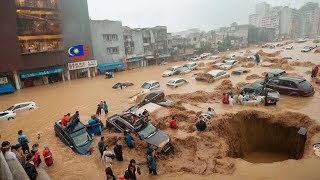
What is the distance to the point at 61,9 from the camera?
141 feet

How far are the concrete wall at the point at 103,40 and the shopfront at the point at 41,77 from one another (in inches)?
377

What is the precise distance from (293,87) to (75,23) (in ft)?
126

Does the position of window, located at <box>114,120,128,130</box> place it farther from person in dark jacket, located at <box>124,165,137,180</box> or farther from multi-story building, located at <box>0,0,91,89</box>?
multi-story building, located at <box>0,0,91,89</box>

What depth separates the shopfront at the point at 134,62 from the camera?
57956 millimetres

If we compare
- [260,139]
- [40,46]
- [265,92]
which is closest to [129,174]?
[260,139]

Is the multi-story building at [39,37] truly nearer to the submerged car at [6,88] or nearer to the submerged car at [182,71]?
the submerged car at [6,88]

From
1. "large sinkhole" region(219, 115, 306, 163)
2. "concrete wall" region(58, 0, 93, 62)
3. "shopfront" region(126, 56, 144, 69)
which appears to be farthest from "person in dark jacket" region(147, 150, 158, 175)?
"shopfront" region(126, 56, 144, 69)

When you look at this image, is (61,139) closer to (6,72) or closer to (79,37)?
(6,72)

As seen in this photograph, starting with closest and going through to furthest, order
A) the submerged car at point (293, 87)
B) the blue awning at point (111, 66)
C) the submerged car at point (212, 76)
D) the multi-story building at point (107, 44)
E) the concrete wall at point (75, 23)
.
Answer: the submerged car at point (293, 87)
the submerged car at point (212, 76)
the concrete wall at point (75, 23)
the blue awning at point (111, 66)
the multi-story building at point (107, 44)

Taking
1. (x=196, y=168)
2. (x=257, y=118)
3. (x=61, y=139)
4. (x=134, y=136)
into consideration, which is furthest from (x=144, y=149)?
(x=257, y=118)

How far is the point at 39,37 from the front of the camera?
1604 inches

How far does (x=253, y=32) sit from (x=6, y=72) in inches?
4223

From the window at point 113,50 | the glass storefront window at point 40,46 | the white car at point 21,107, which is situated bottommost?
the white car at point 21,107

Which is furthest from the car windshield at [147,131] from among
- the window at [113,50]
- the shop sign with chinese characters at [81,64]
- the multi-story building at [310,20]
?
the multi-story building at [310,20]
